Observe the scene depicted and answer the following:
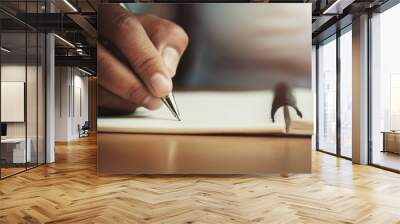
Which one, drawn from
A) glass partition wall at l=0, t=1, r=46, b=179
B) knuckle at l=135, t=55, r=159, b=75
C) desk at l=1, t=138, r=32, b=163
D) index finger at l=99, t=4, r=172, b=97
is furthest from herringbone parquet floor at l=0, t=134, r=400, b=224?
knuckle at l=135, t=55, r=159, b=75

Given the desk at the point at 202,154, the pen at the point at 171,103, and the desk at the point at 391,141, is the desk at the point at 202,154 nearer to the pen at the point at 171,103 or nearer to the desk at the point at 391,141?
the pen at the point at 171,103

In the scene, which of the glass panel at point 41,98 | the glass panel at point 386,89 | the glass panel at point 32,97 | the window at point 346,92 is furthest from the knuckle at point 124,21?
the window at point 346,92

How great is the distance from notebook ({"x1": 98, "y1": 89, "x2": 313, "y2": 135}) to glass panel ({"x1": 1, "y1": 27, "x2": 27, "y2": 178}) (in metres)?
2.05

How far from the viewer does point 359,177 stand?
6.19m

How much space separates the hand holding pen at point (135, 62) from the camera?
6055 mm

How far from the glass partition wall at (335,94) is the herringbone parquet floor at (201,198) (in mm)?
2361

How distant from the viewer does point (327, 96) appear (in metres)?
10.3

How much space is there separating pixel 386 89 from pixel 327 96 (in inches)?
113

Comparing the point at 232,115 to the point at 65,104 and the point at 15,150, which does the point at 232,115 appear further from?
the point at 65,104

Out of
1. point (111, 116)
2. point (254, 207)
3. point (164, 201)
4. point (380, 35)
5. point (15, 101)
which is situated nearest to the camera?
point (254, 207)

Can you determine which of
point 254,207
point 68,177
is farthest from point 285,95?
point 68,177

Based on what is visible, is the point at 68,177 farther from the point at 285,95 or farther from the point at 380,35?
the point at 380,35

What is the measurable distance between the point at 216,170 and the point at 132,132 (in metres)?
1.56

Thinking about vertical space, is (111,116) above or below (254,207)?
above
